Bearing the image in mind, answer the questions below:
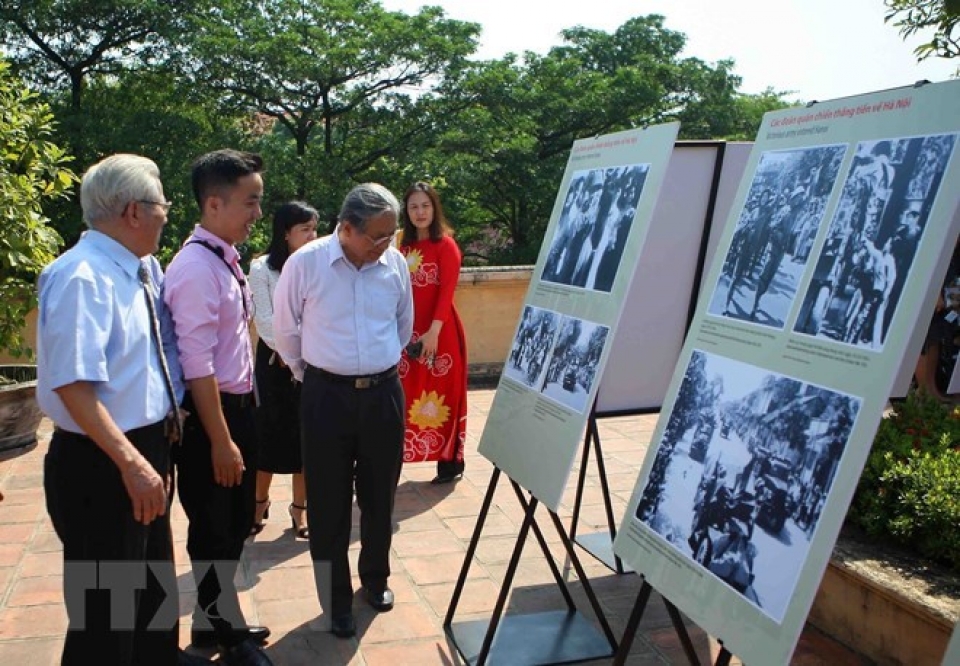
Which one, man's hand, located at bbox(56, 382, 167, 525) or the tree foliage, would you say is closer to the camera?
man's hand, located at bbox(56, 382, 167, 525)

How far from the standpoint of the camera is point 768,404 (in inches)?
84.3

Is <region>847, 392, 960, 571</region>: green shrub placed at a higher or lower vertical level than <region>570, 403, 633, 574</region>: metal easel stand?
higher

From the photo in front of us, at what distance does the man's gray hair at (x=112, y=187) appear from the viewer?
2.56 meters

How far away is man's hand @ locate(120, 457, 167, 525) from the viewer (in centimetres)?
247

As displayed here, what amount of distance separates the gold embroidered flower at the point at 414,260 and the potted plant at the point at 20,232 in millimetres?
2688

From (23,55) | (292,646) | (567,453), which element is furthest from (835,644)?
(23,55)

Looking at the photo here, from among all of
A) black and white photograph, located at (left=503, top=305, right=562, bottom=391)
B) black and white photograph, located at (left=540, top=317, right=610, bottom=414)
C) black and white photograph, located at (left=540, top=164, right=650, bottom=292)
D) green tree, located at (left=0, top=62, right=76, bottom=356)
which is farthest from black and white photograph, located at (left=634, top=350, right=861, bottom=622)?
green tree, located at (left=0, top=62, right=76, bottom=356)

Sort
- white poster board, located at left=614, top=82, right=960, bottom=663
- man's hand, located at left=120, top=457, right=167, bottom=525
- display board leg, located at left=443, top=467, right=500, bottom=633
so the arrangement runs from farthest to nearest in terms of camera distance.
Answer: display board leg, located at left=443, top=467, right=500, bottom=633 < man's hand, located at left=120, top=457, right=167, bottom=525 < white poster board, located at left=614, top=82, right=960, bottom=663

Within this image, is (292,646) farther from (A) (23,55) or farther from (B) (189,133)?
(A) (23,55)

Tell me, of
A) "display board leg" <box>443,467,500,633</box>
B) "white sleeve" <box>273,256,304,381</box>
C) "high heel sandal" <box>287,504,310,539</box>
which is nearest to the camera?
"display board leg" <box>443,467,500,633</box>

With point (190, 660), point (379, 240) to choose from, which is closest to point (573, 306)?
point (379, 240)

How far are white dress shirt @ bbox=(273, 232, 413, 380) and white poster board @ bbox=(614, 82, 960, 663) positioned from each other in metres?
1.43

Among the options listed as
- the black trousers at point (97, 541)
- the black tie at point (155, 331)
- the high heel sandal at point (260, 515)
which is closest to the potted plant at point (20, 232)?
the high heel sandal at point (260, 515)

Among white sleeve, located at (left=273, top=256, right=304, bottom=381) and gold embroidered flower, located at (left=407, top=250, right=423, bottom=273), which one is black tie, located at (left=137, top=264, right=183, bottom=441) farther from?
gold embroidered flower, located at (left=407, top=250, right=423, bottom=273)
